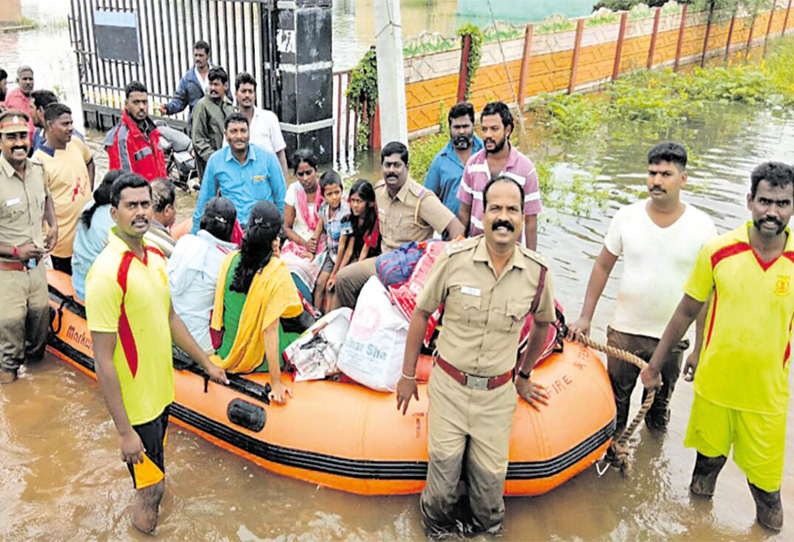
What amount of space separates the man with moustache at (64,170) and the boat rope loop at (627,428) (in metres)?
3.90

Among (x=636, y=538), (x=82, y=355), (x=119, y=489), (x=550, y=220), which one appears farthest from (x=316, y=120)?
(x=636, y=538)

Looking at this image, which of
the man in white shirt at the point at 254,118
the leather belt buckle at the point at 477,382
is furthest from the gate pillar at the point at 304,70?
the leather belt buckle at the point at 477,382

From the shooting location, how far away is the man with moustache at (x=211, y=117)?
6.98m

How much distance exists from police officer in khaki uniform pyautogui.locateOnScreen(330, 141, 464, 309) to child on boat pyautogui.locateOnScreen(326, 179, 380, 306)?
24cm

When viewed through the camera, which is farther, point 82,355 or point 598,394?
point 82,355

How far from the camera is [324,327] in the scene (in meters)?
4.22

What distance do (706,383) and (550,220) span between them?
5160mm

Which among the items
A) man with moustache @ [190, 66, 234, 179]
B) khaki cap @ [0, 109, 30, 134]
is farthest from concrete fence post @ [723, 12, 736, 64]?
khaki cap @ [0, 109, 30, 134]

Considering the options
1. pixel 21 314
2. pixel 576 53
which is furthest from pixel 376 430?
pixel 576 53

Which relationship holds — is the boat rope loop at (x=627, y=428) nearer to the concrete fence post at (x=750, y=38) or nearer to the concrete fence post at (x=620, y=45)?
the concrete fence post at (x=620, y=45)

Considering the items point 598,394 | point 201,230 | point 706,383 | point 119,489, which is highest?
point 201,230

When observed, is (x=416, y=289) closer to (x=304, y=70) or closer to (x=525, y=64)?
(x=304, y=70)

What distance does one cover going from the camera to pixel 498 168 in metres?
4.73

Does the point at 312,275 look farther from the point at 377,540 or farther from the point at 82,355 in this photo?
the point at 377,540
